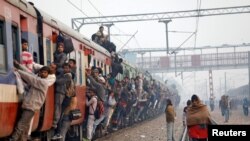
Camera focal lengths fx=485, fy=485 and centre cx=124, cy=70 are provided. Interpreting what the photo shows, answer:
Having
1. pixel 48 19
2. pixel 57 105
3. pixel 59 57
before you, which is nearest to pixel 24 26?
pixel 48 19

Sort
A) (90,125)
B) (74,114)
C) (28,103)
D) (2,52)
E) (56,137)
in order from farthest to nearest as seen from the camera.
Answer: (90,125), (74,114), (56,137), (28,103), (2,52)

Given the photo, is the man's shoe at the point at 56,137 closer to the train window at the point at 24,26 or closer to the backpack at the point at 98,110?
the train window at the point at 24,26

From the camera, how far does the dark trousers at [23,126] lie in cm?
794

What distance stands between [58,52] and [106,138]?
23.0 ft

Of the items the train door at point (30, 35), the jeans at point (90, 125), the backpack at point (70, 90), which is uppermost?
the train door at point (30, 35)

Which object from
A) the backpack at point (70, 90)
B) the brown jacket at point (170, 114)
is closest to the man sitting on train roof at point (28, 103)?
the backpack at point (70, 90)

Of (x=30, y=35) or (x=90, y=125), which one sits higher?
(x=30, y=35)

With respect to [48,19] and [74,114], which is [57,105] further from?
[48,19]

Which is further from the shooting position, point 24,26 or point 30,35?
point 30,35

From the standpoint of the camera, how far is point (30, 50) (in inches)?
352

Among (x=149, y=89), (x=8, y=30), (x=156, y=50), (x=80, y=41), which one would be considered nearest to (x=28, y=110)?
(x=8, y=30)

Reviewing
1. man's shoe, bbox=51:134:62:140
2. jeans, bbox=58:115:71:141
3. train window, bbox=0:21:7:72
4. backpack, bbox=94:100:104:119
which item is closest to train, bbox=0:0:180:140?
train window, bbox=0:21:7:72

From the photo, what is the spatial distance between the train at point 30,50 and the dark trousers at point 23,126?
0.29ft

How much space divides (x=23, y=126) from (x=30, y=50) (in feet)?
5.28
